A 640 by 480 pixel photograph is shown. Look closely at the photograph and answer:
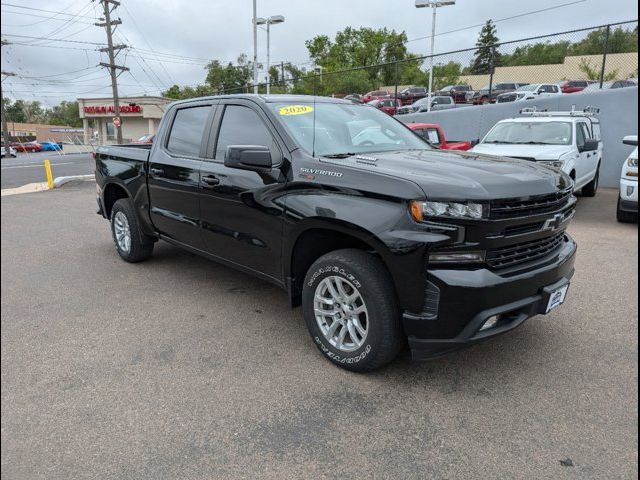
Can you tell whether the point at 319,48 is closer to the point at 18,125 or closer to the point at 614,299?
the point at 614,299

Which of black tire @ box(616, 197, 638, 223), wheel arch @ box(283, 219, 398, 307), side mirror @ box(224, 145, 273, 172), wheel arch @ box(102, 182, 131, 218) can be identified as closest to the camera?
wheel arch @ box(283, 219, 398, 307)

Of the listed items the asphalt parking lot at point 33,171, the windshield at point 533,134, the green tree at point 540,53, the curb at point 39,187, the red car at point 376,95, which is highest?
the green tree at point 540,53

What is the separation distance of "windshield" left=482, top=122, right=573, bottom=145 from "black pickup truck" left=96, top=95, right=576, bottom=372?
5.88m

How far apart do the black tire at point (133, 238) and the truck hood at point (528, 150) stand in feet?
18.7

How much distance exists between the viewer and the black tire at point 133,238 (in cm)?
541

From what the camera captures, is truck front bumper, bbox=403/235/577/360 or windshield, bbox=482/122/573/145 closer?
truck front bumper, bbox=403/235/577/360

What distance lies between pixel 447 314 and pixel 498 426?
0.67 metres

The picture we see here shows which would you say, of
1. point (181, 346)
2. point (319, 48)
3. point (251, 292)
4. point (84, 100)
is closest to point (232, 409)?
point (181, 346)

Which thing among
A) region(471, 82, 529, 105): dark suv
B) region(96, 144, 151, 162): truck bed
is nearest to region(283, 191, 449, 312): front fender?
region(96, 144, 151, 162): truck bed

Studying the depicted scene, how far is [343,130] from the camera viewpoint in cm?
394

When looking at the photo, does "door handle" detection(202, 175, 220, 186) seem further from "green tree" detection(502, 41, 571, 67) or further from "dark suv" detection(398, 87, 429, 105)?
"dark suv" detection(398, 87, 429, 105)

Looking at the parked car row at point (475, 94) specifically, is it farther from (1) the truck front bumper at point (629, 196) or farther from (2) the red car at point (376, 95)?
(1) the truck front bumper at point (629, 196)

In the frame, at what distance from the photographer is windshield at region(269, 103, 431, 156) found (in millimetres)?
3646


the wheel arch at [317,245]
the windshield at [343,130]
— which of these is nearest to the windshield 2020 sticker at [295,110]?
the windshield at [343,130]
